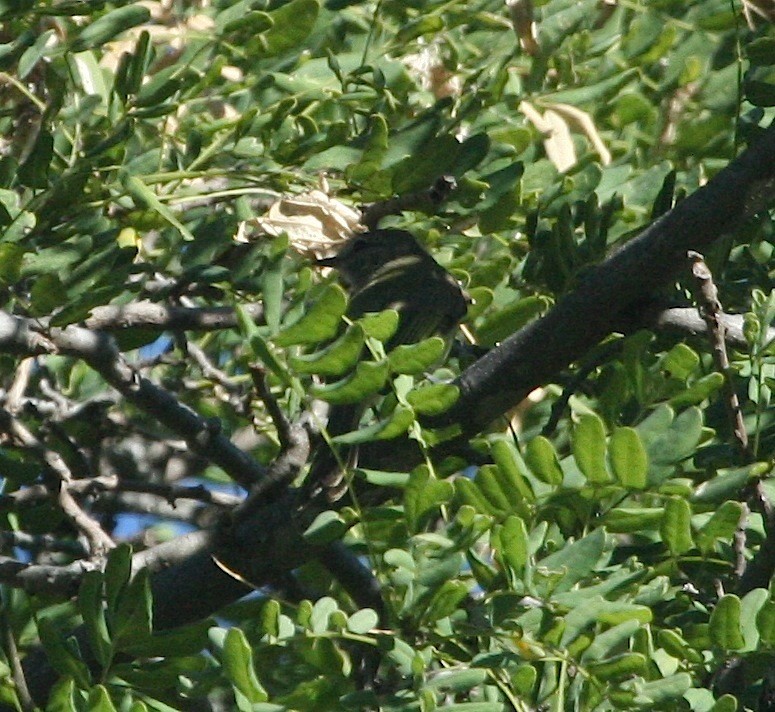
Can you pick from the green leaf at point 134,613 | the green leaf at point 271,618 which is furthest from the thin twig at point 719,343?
the green leaf at point 134,613

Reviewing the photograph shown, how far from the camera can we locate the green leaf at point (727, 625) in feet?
6.16

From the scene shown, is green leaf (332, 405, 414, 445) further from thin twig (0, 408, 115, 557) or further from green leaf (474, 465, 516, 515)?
thin twig (0, 408, 115, 557)

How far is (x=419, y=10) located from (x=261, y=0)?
295 millimetres

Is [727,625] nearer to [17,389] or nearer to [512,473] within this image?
[512,473]

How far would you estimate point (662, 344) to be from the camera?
2629 mm

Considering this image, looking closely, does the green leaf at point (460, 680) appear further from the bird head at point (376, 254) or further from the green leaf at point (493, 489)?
the bird head at point (376, 254)

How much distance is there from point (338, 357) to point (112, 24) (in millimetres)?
786

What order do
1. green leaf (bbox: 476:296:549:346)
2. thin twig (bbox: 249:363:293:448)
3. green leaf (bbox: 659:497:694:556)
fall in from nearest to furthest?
green leaf (bbox: 659:497:694:556) → thin twig (bbox: 249:363:293:448) → green leaf (bbox: 476:296:549:346)

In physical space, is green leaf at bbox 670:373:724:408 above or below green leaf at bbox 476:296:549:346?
above

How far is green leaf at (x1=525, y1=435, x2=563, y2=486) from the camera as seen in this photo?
2.02m

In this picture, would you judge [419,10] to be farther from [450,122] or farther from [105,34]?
[105,34]

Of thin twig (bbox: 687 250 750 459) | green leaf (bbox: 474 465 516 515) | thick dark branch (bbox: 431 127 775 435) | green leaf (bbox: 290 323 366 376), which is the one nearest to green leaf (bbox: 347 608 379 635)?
green leaf (bbox: 474 465 516 515)

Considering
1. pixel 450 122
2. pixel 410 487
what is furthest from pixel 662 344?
pixel 410 487

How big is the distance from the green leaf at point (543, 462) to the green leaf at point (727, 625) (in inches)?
10.8
